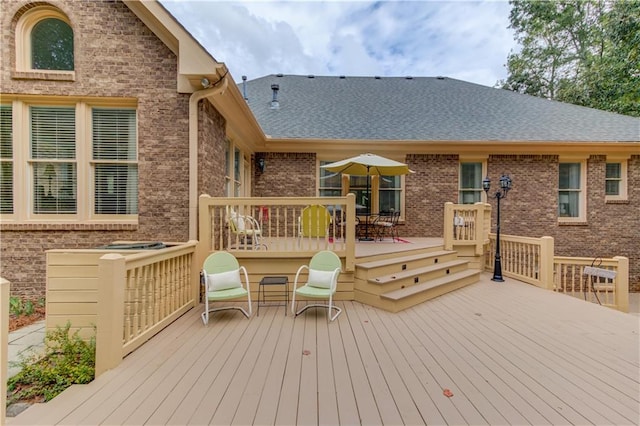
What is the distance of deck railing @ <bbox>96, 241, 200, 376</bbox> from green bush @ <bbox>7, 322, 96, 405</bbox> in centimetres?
29

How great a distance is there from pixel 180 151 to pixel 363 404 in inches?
179

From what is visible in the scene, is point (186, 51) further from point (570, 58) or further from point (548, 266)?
point (570, 58)

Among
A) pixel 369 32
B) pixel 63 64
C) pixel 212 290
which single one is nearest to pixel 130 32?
pixel 63 64

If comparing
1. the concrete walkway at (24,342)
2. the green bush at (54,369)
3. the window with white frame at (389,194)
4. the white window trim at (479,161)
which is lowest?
the concrete walkway at (24,342)

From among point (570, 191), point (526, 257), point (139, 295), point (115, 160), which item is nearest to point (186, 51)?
point (115, 160)

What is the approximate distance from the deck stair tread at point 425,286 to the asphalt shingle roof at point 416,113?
433 cm

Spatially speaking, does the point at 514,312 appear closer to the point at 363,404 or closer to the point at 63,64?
the point at 363,404

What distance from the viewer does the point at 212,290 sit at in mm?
3791

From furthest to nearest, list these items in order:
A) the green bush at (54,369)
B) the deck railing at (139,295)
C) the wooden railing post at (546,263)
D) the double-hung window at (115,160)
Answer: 1. the wooden railing post at (546,263)
2. the double-hung window at (115,160)
3. the deck railing at (139,295)
4. the green bush at (54,369)

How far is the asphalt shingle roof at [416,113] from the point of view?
830 cm

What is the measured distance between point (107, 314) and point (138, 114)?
3.49 m

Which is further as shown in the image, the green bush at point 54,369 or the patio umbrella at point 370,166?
the patio umbrella at point 370,166

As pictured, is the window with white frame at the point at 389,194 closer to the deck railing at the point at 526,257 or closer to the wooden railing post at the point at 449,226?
the wooden railing post at the point at 449,226

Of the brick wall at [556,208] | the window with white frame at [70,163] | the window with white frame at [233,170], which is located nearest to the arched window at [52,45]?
the window with white frame at [70,163]
